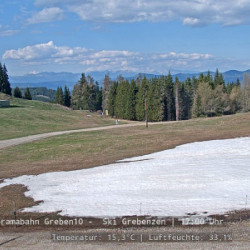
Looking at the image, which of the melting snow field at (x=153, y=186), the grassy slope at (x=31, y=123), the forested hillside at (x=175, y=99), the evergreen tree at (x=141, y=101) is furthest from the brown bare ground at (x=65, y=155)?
the evergreen tree at (x=141, y=101)

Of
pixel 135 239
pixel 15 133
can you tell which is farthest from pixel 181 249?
pixel 15 133

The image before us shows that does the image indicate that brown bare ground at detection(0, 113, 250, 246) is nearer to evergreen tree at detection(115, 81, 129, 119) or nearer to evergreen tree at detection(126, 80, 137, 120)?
evergreen tree at detection(126, 80, 137, 120)

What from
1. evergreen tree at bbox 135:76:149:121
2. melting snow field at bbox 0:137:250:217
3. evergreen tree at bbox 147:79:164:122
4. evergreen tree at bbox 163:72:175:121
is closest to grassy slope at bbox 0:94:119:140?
evergreen tree at bbox 147:79:164:122

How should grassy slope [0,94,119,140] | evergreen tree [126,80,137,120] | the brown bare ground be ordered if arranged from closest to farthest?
the brown bare ground < grassy slope [0,94,119,140] < evergreen tree [126,80,137,120]

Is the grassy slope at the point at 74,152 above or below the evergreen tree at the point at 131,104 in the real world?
below

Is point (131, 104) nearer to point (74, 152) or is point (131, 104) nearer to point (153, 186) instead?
point (74, 152)

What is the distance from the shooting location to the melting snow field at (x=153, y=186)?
52.2 ft

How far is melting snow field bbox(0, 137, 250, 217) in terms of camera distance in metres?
15.9

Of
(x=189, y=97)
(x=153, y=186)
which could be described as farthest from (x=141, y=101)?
(x=153, y=186)

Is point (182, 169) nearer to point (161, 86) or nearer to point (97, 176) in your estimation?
point (97, 176)

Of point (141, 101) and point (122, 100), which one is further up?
point (122, 100)

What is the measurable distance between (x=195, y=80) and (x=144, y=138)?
8065 cm

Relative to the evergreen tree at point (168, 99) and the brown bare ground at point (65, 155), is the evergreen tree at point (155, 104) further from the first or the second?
the brown bare ground at point (65, 155)

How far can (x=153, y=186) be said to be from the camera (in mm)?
19938
